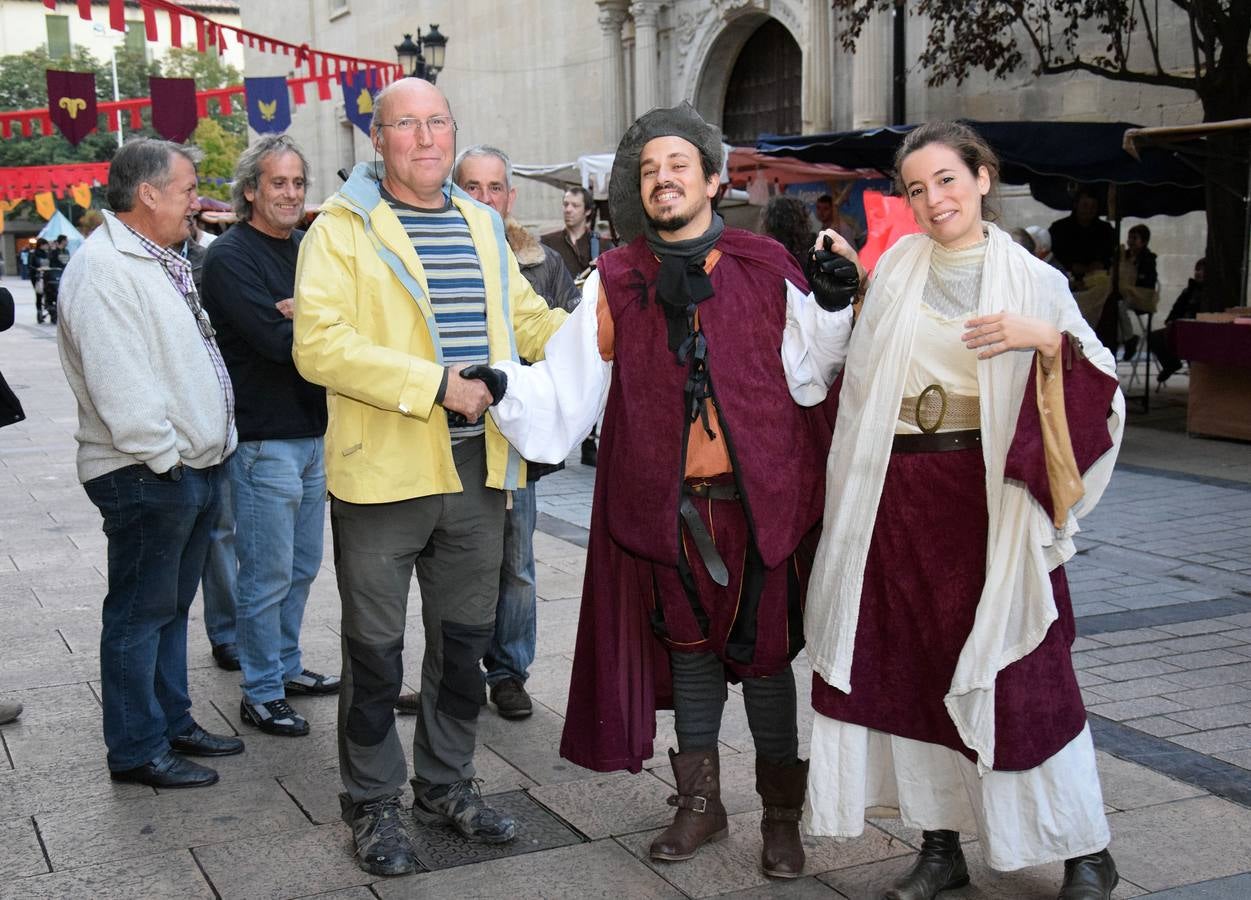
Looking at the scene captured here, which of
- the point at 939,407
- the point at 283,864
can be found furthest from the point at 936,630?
the point at 283,864

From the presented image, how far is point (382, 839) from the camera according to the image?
3453 mm

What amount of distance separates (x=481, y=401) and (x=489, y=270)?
489 millimetres

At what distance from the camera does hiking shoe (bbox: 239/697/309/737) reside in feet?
14.6

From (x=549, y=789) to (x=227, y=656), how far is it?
178 cm

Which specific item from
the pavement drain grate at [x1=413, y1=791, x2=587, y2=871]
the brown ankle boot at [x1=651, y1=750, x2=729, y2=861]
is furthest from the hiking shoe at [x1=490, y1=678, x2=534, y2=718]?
the brown ankle boot at [x1=651, y1=750, x2=729, y2=861]

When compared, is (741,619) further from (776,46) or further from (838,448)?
(776,46)

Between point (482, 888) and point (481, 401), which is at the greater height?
point (481, 401)

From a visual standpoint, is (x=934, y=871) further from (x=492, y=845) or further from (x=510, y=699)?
(x=510, y=699)

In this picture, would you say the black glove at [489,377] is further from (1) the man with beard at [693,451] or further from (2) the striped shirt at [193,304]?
(2) the striped shirt at [193,304]

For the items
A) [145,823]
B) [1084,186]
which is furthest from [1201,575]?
[1084,186]

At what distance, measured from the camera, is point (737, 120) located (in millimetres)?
20594

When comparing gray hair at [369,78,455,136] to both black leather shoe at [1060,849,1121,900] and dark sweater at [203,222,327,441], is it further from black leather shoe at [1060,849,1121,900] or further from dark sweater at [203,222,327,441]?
black leather shoe at [1060,849,1121,900]

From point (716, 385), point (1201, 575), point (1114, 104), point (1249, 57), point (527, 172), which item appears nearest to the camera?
point (716, 385)

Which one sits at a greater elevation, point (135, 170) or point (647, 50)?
point (647, 50)
